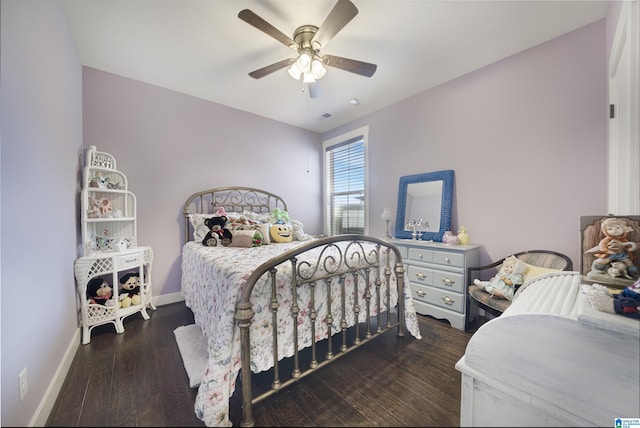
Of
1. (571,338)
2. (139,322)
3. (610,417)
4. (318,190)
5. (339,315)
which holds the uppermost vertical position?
(318,190)

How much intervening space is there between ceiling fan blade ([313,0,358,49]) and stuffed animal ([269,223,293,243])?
1.87 m

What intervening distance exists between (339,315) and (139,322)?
6.60 feet

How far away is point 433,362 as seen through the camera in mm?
1650

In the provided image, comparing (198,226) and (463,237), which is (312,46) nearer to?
(198,226)

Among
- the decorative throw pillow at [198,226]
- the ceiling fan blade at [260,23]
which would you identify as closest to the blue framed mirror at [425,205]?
the ceiling fan blade at [260,23]

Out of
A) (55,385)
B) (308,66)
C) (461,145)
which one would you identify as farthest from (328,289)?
(461,145)

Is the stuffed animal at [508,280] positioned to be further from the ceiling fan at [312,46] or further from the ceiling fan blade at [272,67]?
the ceiling fan blade at [272,67]

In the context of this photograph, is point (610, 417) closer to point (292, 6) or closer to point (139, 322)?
point (292, 6)


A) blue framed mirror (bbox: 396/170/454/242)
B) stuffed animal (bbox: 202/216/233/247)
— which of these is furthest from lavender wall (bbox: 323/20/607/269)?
stuffed animal (bbox: 202/216/233/247)

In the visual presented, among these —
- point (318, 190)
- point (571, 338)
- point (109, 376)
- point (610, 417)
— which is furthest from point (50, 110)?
point (318, 190)

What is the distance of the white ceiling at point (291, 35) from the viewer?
175cm

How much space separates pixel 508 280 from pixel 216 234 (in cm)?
279

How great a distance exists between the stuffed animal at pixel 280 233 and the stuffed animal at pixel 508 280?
2.03 m

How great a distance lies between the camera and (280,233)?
110 inches
